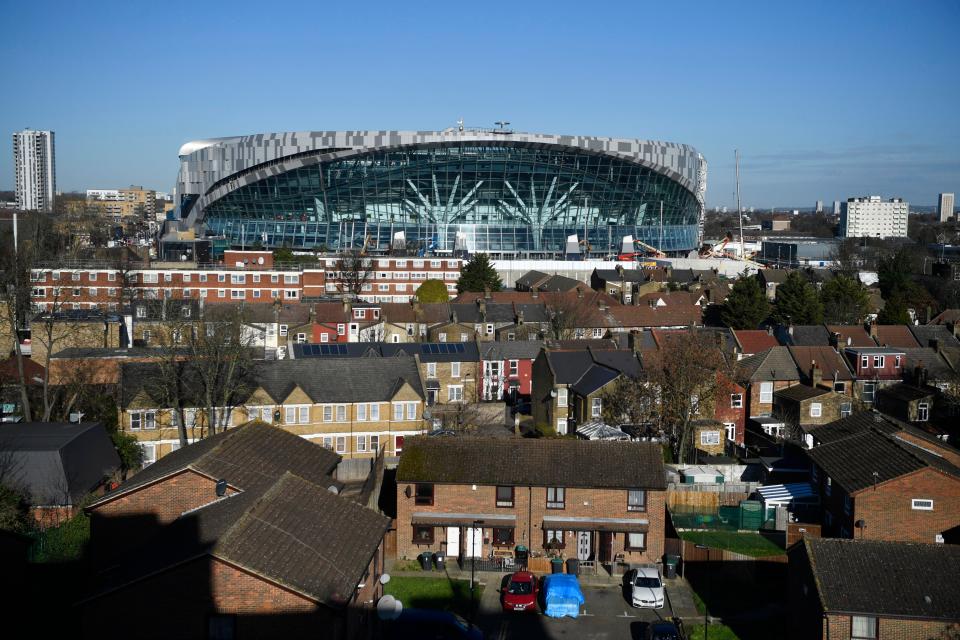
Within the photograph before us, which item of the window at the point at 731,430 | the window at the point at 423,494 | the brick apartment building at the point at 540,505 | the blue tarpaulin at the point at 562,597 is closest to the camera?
the blue tarpaulin at the point at 562,597

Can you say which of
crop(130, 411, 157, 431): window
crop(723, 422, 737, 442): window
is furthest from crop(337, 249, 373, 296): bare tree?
crop(130, 411, 157, 431): window

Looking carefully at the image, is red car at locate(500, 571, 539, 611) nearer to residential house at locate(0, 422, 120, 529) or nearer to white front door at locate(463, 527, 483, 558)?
white front door at locate(463, 527, 483, 558)

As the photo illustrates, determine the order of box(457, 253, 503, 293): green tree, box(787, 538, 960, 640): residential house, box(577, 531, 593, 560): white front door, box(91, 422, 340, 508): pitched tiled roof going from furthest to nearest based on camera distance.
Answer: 1. box(457, 253, 503, 293): green tree
2. box(577, 531, 593, 560): white front door
3. box(91, 422, 340, 508): pitched tiled roof
4. box(787, 538, 960, 640): residential house

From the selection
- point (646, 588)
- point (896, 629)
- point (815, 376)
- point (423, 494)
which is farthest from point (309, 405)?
point (896, 629)

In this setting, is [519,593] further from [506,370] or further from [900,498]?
[506,370]

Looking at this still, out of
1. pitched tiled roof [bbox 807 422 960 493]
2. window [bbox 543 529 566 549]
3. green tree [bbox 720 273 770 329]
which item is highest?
green tree [bbox 720 273 770 329]

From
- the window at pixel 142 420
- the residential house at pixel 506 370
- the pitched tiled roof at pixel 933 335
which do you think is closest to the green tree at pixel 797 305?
the pitched tiled roof at pixel 933 335

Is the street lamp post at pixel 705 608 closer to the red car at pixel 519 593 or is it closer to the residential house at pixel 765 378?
the red car at pixel 519 593
